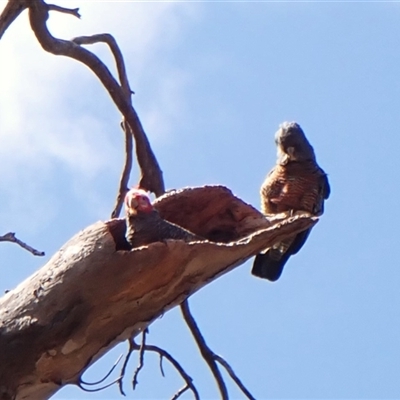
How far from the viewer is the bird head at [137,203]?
10.4 ft

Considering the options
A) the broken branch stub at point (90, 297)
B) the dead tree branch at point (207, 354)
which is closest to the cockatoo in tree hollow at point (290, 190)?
the dead tree branch at point (207, 354)

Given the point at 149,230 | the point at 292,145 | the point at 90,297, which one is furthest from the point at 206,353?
the point at 292,145

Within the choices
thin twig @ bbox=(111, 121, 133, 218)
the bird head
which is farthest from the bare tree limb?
the bird head

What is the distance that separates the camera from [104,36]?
3.93 metres

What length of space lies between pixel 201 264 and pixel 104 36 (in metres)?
1.56

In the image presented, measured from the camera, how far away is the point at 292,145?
5152mm

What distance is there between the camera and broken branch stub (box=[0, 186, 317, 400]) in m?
2.67

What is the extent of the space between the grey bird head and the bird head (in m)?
1.79

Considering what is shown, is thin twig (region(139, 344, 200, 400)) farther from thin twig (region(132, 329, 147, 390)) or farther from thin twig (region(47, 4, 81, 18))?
thin twig (region(47, 4, 81, 18))

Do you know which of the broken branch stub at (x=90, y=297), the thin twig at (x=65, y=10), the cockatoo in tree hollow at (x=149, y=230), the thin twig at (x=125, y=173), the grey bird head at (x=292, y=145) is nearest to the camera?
the broken branch stub at (x=90, y=297)

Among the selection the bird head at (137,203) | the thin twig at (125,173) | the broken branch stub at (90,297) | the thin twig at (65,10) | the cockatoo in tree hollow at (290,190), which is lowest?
the broken branch stub at (90,297)

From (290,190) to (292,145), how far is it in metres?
0.40

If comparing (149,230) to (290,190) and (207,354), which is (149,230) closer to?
(207,354)

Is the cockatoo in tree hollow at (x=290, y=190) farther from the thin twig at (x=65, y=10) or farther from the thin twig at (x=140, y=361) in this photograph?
the thin twig at (x=65, y=10)
